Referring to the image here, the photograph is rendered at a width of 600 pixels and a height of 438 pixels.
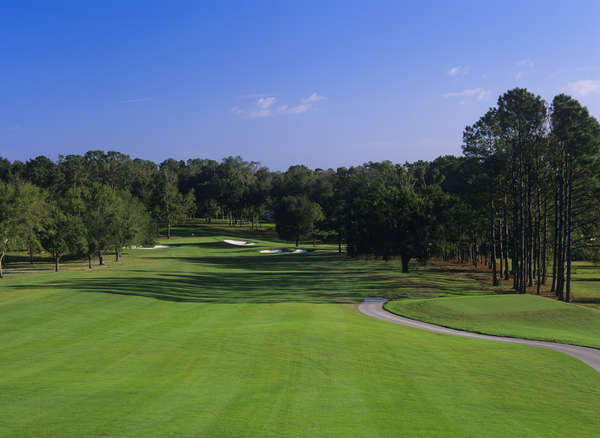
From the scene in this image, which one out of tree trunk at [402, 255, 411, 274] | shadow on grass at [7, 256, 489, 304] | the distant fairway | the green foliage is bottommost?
the distant fairway

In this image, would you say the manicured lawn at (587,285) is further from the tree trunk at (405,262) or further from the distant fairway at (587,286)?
the tree trunk at (405,262)

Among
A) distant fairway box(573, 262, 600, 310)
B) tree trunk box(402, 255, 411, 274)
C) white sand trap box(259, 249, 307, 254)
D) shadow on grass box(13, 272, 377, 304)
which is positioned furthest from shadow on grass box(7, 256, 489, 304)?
white sand trap box(259, 249, 307, 254)

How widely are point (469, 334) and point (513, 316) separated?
612 centimetres

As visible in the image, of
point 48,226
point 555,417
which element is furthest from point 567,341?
point 48,226

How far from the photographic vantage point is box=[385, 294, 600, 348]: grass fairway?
21.9 meters

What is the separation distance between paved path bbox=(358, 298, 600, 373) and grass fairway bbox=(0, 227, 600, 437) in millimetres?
998

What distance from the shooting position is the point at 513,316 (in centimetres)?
2622

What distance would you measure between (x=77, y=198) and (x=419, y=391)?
61.8m

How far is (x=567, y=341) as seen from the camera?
19.5 metres

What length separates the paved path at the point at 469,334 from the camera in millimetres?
16766

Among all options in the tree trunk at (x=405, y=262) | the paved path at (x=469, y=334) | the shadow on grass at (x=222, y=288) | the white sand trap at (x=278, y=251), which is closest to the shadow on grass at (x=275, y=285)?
the shadow on grass at (x=222, y=288)

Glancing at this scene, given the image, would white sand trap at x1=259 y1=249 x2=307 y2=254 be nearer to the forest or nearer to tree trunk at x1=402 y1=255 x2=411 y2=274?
the forest

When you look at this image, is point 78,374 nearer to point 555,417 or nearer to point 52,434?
point 52,434

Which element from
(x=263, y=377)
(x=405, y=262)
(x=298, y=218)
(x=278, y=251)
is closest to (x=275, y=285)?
(x=405, y=262)
